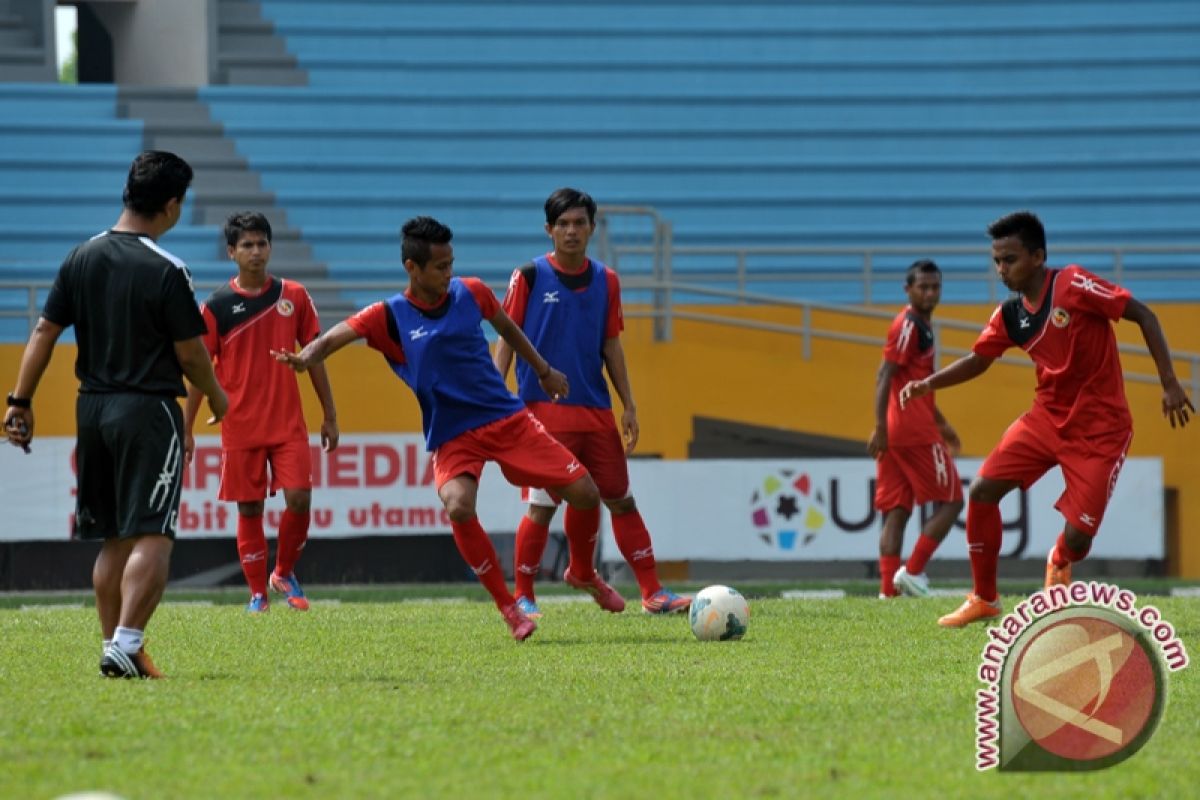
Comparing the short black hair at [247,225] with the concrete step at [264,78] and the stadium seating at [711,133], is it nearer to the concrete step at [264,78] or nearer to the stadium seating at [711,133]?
the stadium seating at [711,133]

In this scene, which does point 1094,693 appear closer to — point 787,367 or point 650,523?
point 650,523

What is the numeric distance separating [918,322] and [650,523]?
390 cm

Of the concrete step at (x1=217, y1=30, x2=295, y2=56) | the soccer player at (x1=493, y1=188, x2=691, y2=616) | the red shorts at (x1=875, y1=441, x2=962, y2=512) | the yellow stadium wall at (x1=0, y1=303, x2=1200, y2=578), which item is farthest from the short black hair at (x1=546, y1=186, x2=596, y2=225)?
the concrete step at (x1=217, y1=30, x2=295, y2=56)

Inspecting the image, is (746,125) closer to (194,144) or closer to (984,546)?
(194,144)

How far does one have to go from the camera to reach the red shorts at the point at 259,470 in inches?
419

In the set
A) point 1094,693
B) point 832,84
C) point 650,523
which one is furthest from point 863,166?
point 1094,693

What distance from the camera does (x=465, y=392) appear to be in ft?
27.3

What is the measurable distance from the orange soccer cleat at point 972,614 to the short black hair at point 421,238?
308 cm

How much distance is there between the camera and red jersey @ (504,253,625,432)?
9.70m

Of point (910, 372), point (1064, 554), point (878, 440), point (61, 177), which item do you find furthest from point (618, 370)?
point (61, 177)

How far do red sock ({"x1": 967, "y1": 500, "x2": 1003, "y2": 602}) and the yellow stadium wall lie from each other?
7.21 metres

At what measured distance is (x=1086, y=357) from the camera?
8727 millimetres

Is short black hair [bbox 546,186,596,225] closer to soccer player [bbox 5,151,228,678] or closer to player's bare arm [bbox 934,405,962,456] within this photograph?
soccer player [bbox 5,151,228,678]

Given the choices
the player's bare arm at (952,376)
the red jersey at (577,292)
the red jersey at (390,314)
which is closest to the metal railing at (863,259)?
the red jersey at (577,292)
